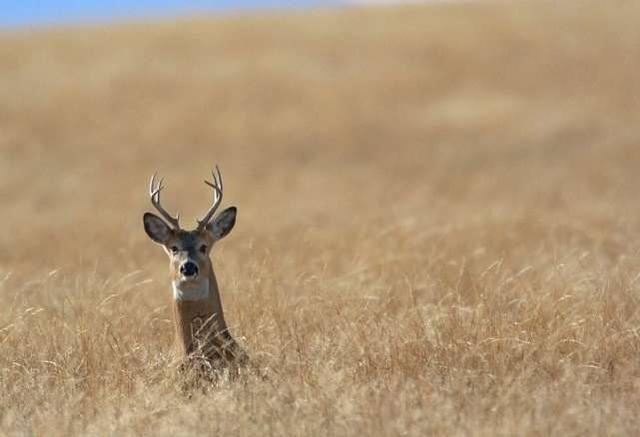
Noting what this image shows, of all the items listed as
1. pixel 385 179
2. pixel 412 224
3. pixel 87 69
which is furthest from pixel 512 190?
pixel 87 69

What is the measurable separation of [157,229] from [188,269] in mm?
586

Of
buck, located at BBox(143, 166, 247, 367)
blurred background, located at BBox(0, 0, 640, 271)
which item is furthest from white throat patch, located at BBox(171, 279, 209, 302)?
blurred background, located at BBox(0, 0, 640, 271)

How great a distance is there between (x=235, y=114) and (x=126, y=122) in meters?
2.21

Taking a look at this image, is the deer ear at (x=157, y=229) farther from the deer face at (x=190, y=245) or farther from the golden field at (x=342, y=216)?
the golden field at (x=342, y=216)

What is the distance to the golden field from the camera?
5754 millimetres

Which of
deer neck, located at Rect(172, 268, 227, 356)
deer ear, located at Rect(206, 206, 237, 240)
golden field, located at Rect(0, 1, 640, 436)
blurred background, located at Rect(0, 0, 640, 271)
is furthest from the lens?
blurred background, located at Rect(0, 0, 640, 271)

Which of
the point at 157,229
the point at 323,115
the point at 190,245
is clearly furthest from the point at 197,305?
the point at 323,115

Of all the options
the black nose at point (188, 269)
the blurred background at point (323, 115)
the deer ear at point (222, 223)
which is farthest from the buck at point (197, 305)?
the blurred background at point (323, 115)

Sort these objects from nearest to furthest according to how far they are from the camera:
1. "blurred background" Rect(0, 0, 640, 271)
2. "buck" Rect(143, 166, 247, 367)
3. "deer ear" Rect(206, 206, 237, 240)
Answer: "buck" Rect(143, 166, 247, 367), "deer ear" Rect(206, 206, 237, 240), "blurred background" Rect(0, 0, 640, 271)

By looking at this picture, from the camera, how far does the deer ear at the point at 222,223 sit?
6992 millimetres

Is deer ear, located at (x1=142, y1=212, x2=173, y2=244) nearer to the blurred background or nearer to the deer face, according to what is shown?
the deer face

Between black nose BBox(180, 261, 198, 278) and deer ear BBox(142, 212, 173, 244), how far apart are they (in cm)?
47

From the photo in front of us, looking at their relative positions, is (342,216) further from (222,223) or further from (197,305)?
(197,305)

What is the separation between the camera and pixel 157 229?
272 inches
